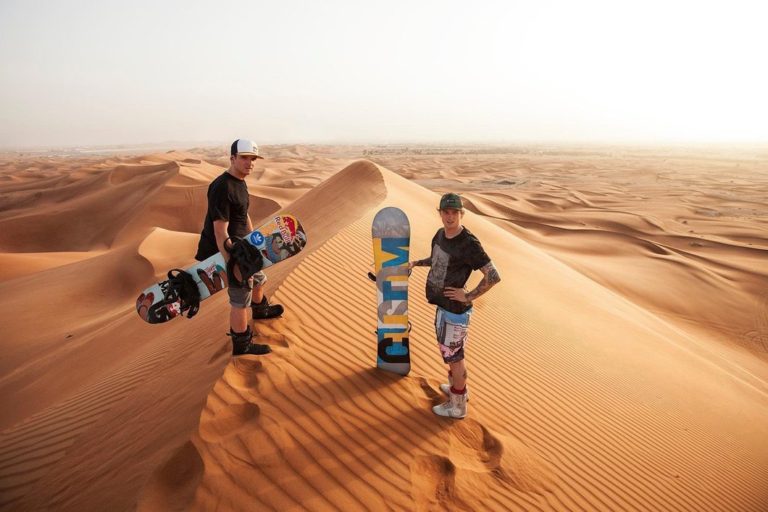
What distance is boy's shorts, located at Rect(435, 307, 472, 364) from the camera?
3170mm

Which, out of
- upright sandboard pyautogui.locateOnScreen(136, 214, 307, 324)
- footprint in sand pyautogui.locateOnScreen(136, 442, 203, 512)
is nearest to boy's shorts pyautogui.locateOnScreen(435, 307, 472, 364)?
upright sandboard pyautogui.locateOnScreen(136, 214, 307, 324)

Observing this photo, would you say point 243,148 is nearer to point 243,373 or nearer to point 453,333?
point 243,373

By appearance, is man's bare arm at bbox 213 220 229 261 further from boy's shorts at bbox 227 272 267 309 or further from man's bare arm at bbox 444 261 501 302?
man's bare arm at bbox 444 261 501 302

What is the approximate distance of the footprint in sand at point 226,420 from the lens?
280cm

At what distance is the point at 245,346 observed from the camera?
3590 millimetres

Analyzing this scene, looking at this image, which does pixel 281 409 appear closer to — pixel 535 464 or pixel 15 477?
pixel 535 464

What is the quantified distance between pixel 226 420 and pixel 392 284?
6.09ft

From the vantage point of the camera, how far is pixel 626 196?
28203 mm

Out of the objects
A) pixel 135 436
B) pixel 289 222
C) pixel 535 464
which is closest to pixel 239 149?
pixel 289 222

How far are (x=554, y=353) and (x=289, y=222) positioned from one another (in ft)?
13.7

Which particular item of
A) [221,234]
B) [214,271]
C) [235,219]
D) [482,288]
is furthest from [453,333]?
[214,271]

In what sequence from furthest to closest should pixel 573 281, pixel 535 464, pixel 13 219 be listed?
pixel 13 219
pixel 573 281
pixel 535 464

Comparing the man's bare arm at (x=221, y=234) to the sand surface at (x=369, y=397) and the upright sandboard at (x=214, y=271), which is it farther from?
the sand surface at (x=369, y=397)

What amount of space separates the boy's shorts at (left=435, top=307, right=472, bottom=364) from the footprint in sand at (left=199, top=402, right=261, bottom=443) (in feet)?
5.36
